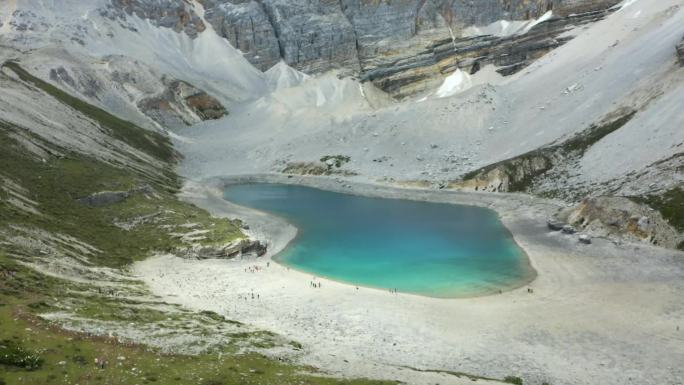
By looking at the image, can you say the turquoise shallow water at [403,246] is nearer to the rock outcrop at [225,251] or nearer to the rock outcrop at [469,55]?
the rock outcrop at [225,251]

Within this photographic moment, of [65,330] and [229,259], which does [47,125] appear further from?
[65,330]

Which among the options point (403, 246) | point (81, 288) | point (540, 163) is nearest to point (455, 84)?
point (540, 163)

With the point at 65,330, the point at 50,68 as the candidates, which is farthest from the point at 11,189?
the point at 50,68

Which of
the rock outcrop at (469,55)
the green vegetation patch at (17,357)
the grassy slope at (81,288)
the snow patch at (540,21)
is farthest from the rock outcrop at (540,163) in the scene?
the snow patch at (540,21)

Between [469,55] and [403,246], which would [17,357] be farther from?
[469,55]

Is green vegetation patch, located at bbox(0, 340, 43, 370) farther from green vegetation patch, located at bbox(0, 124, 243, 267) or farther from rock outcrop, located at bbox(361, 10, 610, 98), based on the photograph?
rock outcrop, located at bbox(361, 10, 610, 98)

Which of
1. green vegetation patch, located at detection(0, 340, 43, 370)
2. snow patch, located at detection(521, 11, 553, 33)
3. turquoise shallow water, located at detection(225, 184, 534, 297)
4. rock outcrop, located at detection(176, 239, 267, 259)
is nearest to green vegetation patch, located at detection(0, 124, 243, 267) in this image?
rock outcrop, located at detection(176, 239, 267, 259)
